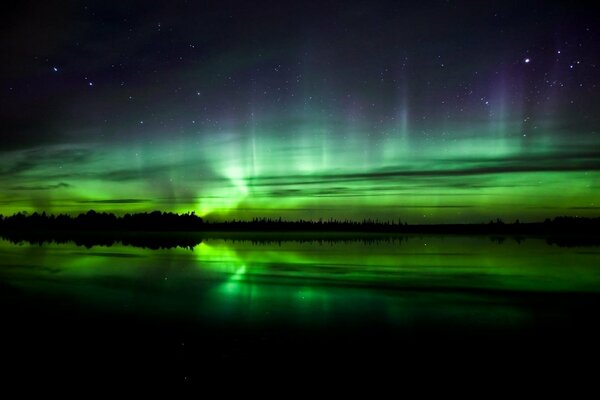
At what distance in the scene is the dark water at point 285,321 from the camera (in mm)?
8055

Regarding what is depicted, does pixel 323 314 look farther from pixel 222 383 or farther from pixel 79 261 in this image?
pixel 79 261

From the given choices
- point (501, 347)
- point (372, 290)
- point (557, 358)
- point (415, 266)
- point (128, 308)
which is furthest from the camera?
point (415, 266)

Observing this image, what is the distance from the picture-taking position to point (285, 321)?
434 inches

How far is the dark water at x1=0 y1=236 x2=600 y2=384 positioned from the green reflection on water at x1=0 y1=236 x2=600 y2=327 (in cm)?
6

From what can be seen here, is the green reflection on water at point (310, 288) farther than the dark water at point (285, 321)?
Yes

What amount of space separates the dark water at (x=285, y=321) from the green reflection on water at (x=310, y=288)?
0.06 m

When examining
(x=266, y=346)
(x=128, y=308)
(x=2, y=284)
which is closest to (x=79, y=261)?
(x=2, y=284)

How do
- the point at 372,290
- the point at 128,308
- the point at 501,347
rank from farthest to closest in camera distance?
1. the point at 372,290
2. the point at 128,308
3. the point at 501,347

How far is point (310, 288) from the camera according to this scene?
1623 centimetres

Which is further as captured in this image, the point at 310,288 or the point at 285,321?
the point at 310,288

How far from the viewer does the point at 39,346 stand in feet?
Result: 28.9

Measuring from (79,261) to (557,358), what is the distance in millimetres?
24800

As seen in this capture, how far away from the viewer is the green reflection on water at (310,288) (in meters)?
12.0

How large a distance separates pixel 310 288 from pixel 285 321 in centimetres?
527
